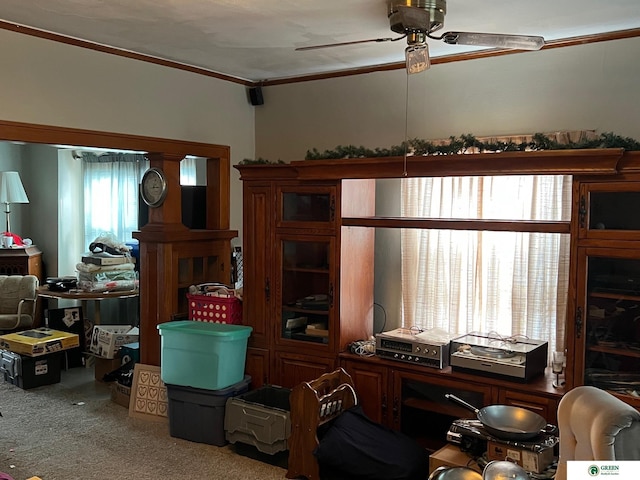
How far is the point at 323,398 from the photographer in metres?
3.53

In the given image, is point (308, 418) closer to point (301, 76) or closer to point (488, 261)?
point (488, 261)

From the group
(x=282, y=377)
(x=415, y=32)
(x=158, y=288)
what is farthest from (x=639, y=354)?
(x=158, y=288)

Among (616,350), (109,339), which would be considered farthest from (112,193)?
(616,350)

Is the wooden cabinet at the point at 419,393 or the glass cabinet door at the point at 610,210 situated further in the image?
the wooden cabinet at the point at 419,393

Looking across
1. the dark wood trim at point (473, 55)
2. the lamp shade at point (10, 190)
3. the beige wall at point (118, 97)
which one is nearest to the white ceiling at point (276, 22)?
the dark wood trim at point (473, 55)

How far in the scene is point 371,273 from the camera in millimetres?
4336

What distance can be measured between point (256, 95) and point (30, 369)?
2.95m

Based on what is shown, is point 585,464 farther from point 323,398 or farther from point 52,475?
point 52,475

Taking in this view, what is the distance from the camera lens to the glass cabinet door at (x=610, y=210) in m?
3.05

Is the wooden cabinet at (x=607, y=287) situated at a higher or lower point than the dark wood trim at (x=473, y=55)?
lower

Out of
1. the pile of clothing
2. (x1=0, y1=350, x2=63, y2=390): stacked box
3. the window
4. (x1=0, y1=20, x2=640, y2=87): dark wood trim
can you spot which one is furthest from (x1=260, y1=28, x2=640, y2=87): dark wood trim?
(x1=0, y1=350, x2=63, y2=390): stacked box

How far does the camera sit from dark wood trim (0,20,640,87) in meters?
3.57

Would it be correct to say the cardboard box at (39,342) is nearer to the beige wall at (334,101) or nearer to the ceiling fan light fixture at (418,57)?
the beige wall at (334,101)

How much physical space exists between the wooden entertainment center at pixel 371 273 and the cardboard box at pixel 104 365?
5.41 ft
